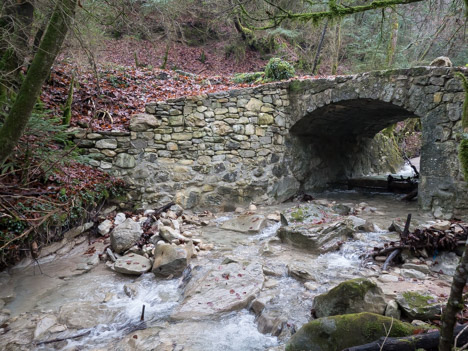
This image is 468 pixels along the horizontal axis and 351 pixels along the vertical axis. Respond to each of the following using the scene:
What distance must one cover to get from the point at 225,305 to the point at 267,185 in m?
3.57

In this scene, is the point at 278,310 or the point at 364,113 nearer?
the point at 278,310

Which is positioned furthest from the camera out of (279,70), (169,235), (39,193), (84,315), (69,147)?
(279,70)

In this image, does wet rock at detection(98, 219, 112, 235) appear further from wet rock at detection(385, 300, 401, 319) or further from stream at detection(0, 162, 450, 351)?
wet rock at detection(385, 300, 401, 319)

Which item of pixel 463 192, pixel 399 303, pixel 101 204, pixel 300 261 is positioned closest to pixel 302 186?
pixel 463 192

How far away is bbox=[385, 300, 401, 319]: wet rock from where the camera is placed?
211cm

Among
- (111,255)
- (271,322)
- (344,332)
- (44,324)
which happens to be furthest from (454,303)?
(111,255)

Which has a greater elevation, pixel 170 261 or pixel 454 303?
pixel 454 303

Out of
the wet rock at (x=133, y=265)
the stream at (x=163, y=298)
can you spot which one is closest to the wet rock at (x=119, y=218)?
the stream at (x=163, y=298)

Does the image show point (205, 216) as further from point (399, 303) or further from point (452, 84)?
point (452, 84)

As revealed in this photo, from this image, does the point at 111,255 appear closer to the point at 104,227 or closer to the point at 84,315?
the point at 104,227

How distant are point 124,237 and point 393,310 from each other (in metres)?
3.21

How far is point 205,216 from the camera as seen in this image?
554cm

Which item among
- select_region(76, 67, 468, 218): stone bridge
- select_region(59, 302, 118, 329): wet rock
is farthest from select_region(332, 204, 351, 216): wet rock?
select_region(59, 302, 118, 329): wet rock

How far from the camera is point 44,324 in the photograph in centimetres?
256
